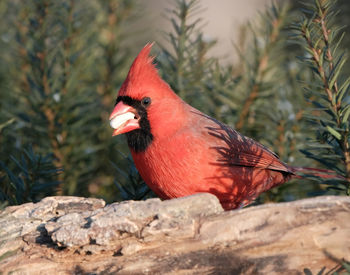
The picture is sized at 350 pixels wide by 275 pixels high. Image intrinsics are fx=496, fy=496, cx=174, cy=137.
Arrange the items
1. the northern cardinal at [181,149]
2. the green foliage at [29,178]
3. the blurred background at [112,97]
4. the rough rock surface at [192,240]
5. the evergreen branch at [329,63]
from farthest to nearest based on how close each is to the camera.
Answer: the blurred background at [112,97]
the northern cardinal at [181,149]
the green foliage at [29,178]
the evergreen branch at [329,63]
the rough rock surface at [192,240]

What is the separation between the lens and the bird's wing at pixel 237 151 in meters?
1.91

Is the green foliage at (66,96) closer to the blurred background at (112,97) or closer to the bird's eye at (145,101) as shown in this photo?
the blurred background at (112,97)

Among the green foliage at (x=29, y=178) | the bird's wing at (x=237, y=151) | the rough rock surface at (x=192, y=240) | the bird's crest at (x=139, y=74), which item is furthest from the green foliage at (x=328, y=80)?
the green foliage at (x=29, y=178)

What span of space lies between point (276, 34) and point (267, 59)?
0.39ft

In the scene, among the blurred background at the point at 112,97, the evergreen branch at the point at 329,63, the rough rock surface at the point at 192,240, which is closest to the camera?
the rough rock surface at the point at 192,240

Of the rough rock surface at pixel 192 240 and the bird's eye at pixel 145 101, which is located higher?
the bird's eye at pixel 145 101

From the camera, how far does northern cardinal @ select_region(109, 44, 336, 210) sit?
1872 millimetres

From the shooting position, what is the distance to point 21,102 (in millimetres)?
2465

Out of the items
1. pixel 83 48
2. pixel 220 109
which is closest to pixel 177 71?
pixel 220 109

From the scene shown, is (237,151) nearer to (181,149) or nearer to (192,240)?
(181,149)

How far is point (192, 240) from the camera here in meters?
1.22

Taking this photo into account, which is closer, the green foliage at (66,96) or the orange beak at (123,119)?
the orange beak at (123,119)

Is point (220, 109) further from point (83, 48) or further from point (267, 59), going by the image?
point (83, 48)

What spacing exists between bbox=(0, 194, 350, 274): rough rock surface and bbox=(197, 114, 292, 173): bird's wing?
648 mm
